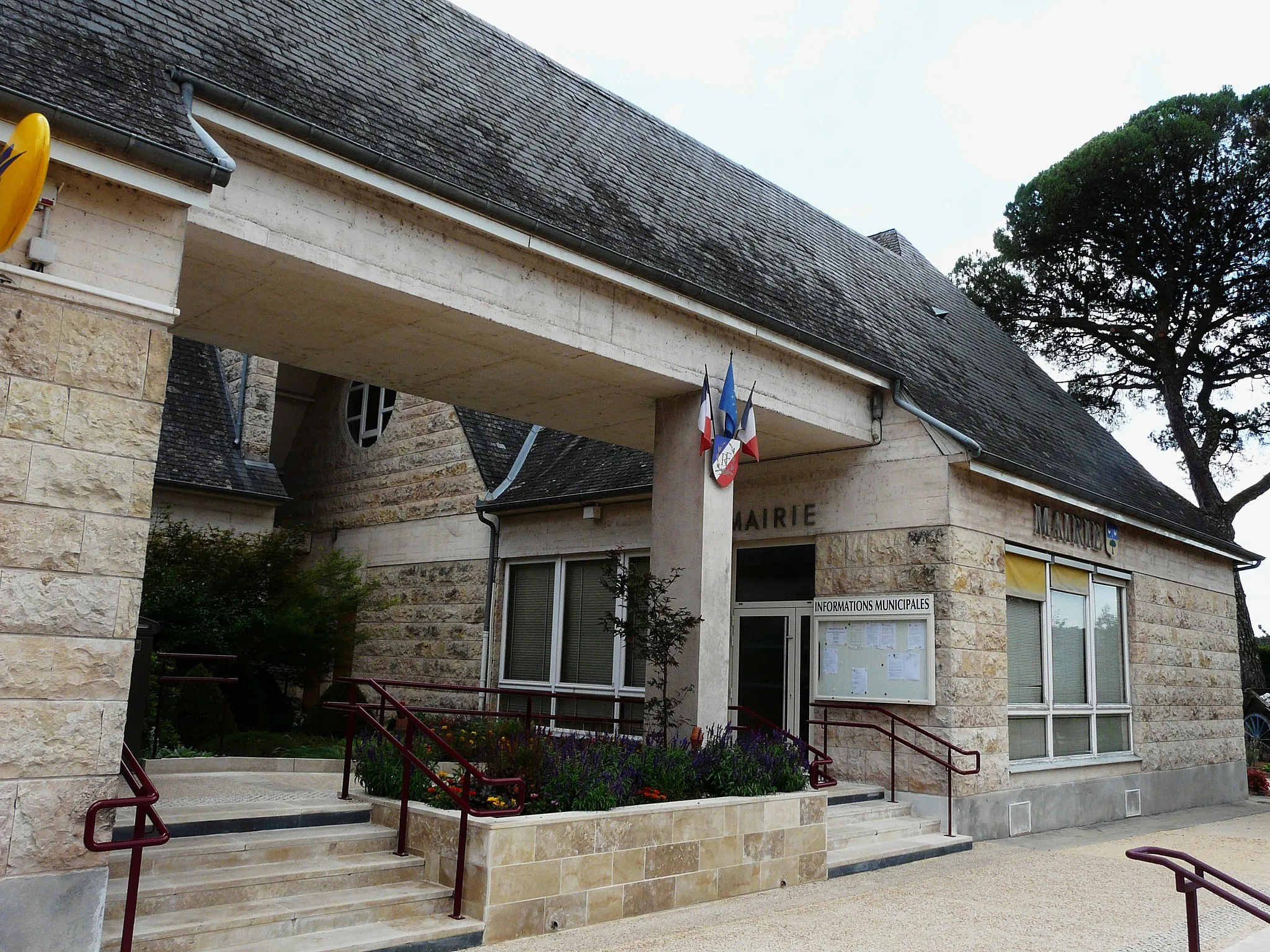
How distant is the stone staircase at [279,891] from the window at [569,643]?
6.28 m

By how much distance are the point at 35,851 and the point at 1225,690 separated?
56.0ft

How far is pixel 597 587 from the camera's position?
14.5 metres

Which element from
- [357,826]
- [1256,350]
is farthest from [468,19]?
[1256,350]

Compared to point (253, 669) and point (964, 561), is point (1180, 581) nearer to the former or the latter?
point (964, 561)

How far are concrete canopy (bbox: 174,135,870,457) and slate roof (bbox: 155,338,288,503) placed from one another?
6989mm

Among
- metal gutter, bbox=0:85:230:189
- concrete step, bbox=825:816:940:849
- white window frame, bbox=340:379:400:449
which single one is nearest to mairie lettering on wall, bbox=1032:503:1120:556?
concrete step, bbox=825:816:940:849

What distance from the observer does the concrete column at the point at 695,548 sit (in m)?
9.73

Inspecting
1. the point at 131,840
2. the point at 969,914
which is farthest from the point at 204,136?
the point at 969,914

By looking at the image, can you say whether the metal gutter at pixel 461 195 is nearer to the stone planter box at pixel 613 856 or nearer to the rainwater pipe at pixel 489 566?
the stone planter box at pixel 613 856

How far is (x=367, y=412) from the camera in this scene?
61.2 ft

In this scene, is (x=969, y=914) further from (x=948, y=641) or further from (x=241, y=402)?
(x=241, y=402)

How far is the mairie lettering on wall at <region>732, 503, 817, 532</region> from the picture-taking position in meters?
12.5

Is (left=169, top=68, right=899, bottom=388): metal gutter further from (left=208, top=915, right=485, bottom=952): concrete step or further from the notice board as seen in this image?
(left=208, top=915, right=485, bottom=952): concrete step

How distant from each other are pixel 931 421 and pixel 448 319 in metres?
5.38
